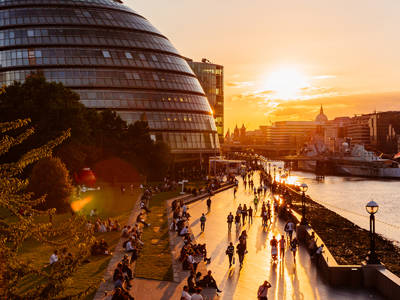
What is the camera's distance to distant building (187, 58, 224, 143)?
179 m

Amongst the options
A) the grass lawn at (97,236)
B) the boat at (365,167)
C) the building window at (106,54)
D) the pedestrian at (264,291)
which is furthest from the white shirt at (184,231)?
the boat at (365,167)

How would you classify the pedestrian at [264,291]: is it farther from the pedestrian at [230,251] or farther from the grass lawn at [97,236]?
the pedestrian at [230,251]

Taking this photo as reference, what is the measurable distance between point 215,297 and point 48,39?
241 feet

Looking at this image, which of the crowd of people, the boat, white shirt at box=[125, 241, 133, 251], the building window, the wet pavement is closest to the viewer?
the crowd of people

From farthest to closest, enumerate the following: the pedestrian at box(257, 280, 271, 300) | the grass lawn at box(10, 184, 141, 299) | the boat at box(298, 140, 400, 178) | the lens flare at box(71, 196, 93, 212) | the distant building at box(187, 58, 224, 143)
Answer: the distant building at box(187, 58, 224, 143) → the boat at box(298, 140, 400, 178) → the lens flare at box(71, 196, 93, 212) → the grass lawn at box(10, 184, 141, 299) → the pedestrian at box(257, 280, 271, 300)

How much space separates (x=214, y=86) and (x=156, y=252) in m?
157

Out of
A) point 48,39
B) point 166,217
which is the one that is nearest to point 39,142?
point 166,217

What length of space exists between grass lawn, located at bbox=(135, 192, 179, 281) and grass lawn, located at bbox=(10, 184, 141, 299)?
2008 millimetres

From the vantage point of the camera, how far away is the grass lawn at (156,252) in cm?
2408

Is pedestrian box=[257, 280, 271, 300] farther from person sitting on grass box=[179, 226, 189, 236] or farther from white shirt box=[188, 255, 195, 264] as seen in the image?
person sitting on grass box=[179, 226, 189, 236]

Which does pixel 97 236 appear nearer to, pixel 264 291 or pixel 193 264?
pixel 193 264

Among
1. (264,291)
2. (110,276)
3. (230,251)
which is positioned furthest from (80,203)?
(264,291)

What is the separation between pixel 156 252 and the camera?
28984 mm

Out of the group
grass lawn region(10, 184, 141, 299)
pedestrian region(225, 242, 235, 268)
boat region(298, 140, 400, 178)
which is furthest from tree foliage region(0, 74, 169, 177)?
boat region(298, 140, 400, 178)
